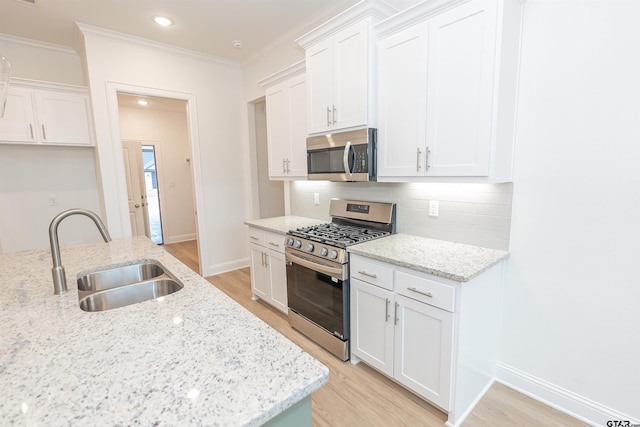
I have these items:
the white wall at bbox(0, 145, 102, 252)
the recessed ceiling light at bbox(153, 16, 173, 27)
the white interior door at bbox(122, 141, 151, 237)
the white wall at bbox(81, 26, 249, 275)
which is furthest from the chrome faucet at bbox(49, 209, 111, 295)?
the white interior door at bbox(122, 141, 151, 237)

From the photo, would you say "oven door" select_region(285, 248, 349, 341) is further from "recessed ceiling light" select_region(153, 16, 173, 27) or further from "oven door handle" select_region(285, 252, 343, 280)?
"recessed ceiling light" select_region(153, 16, 173, 27)

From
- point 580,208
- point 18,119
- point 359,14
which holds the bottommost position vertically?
point 580,208

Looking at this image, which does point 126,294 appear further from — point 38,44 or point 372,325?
point 38,44

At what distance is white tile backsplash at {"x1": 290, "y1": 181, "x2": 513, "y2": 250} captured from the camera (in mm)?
1948

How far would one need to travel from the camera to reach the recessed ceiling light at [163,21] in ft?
9.58

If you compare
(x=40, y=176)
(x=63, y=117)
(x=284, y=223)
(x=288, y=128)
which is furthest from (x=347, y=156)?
(x=40, y=176)

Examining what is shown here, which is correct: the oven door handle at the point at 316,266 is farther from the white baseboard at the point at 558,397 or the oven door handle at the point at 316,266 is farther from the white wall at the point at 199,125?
the white wall at the point at 199,125

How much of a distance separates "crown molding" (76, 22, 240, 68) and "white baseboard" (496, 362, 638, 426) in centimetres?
446

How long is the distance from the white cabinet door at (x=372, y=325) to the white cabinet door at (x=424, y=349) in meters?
0.06

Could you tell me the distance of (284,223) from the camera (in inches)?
124

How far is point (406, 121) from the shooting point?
203 cm

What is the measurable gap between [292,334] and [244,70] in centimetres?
352

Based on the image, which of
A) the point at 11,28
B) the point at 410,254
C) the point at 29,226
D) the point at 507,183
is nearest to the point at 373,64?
the point at 507,183

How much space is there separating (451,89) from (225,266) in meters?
3.68
